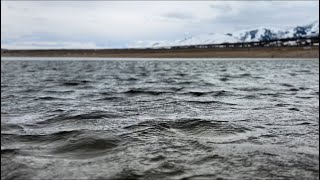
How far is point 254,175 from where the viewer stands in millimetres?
5746

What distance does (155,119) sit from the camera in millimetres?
10789

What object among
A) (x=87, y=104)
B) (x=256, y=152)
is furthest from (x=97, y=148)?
(x=87, y=104)

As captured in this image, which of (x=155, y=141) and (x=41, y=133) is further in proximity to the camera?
(x=41, y=133)

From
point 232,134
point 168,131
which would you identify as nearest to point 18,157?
point 168,131

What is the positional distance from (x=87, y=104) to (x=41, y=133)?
573 centimetres

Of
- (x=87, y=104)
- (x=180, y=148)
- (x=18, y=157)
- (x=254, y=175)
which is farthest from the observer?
(x=87, y=104)

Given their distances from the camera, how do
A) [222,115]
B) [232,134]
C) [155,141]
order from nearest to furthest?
[155,141] → [232,134] → [222,115]

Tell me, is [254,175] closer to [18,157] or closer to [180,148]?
[180,148]

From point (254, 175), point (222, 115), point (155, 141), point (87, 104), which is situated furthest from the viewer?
point (87, 104)

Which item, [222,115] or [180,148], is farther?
[222,115]

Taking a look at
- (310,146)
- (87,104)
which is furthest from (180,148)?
(87,104)

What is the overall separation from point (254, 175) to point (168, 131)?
11.5 feet

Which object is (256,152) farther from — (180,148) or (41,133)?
(41,133)

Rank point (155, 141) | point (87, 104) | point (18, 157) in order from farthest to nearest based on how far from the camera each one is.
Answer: point (87, 104)
point (155, 141)
point (18, 157)
